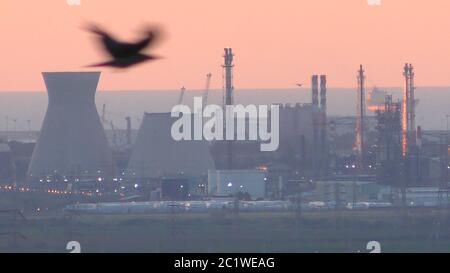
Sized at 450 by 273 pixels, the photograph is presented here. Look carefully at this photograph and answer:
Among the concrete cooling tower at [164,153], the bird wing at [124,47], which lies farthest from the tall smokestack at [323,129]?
the bird wing at [124,47]

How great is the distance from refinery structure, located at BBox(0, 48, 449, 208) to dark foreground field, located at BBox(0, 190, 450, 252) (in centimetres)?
272

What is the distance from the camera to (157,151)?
61.8 feet

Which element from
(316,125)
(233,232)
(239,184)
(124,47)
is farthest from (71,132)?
(124,47)

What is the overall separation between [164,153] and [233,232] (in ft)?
27.1

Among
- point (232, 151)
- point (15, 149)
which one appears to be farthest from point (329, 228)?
point (15, 149)

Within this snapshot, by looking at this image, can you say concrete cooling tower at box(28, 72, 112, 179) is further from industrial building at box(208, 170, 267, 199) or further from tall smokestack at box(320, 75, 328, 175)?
tall smokestack at box(320, 75, 328, 175)

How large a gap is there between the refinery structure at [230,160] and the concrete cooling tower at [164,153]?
1 centimetres

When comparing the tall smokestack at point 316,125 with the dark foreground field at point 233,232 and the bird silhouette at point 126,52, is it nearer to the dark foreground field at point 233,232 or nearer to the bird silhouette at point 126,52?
the dark foreground field at point 233,232

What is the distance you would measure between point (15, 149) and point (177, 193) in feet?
22.6

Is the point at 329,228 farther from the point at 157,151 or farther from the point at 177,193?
the point at 157,151

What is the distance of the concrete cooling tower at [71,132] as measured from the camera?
18.0 meters

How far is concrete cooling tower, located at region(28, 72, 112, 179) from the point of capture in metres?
18.0

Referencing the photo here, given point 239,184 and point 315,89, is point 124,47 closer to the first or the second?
point 239,184

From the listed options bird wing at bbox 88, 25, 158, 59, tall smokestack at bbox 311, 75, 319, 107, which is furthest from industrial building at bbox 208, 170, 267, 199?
bird wing at bbox 88, 25, 158, 59
